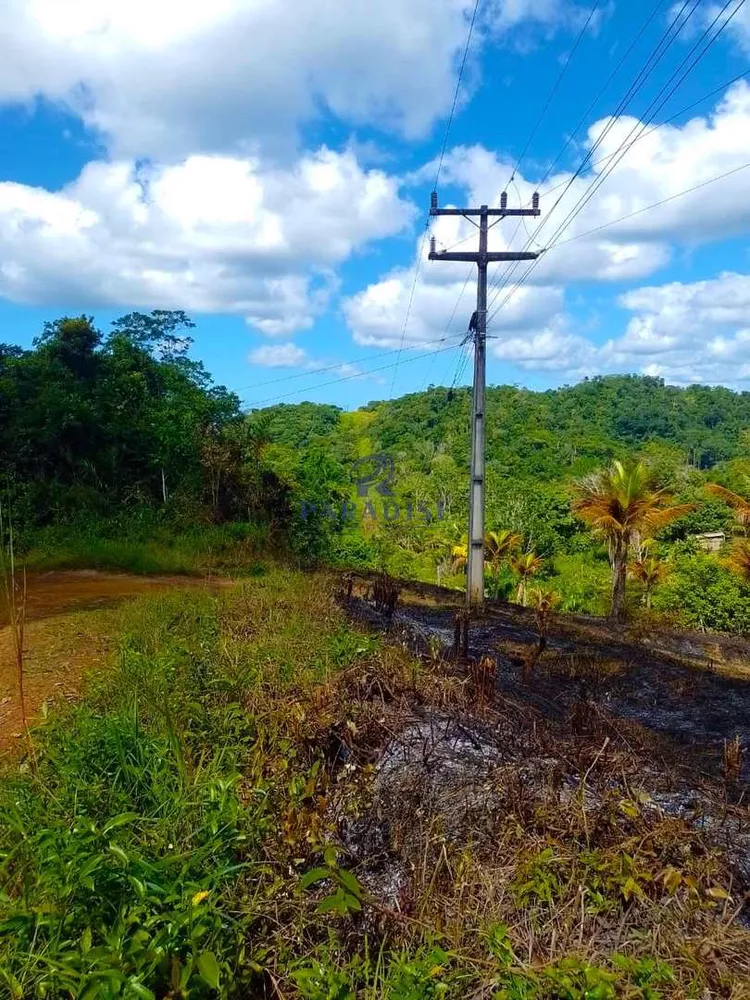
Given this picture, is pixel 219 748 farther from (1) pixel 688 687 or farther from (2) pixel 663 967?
(1) pixel 688 687

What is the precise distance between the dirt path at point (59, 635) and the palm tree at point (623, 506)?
11657 millimetres

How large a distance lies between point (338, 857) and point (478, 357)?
12.1 metres

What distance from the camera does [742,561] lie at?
2169cm

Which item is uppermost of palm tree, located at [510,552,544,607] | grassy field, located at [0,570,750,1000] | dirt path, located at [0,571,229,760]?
grassy field, located at [0,570,750,1000]

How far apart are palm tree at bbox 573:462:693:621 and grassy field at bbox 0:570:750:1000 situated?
14.6m

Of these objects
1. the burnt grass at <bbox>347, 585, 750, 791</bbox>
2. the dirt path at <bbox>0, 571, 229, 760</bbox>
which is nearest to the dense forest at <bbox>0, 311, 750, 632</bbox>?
the dirt path at <bbox>0, 571, 229, 760</bbox>

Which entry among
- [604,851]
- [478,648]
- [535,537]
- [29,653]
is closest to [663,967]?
[604,851]

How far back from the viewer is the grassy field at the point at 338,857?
81.6 inches

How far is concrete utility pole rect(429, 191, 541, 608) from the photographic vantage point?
13.9m

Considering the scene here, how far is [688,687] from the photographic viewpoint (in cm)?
870

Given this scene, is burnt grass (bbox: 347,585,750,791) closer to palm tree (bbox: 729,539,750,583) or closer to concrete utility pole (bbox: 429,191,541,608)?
concrete utility pole (bbox: 429,191,541,608)

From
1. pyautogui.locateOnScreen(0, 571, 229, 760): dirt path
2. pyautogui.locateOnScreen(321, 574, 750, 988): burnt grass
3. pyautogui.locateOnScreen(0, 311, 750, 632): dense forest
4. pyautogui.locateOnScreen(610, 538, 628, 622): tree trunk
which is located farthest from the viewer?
pyautogui.locateOnScreen(610, 538, 628, 622): tree trunk

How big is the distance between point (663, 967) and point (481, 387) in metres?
12.6

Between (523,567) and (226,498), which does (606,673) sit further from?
(523,567)
